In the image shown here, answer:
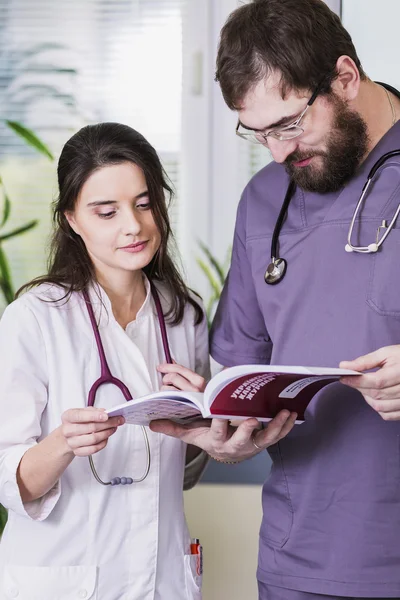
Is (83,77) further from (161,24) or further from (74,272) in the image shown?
(74,272)

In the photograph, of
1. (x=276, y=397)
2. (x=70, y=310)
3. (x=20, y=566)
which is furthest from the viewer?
(x=70, y=310)

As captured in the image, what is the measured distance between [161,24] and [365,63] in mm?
692

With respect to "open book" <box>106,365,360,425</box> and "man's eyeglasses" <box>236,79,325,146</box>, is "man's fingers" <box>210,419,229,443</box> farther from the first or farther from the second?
"man's eyeglasses" <box>236,79,325,146</box>

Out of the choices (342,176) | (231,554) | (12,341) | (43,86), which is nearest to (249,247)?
(342,176)

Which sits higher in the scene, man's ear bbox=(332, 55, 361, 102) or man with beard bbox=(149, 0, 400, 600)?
man's ear bbox=(332, 55, 361, 102)

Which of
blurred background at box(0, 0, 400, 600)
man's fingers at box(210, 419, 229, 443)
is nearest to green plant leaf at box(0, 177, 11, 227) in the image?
blurred background at box(0, 0, 400, 600)

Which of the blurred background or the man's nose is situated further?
the blurred background

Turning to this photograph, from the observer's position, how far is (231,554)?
2.57 metres

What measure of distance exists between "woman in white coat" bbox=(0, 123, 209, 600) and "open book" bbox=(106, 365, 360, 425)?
10 centimetres

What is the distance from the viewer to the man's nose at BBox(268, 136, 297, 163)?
1596 millimetres

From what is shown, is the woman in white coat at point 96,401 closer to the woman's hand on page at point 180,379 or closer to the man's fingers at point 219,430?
the woman's hand on page at point 180,379

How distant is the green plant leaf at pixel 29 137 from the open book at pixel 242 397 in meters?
1.56

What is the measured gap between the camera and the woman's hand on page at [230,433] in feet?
4.86

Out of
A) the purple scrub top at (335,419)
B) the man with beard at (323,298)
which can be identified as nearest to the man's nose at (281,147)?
the man with beard at (323,298)
